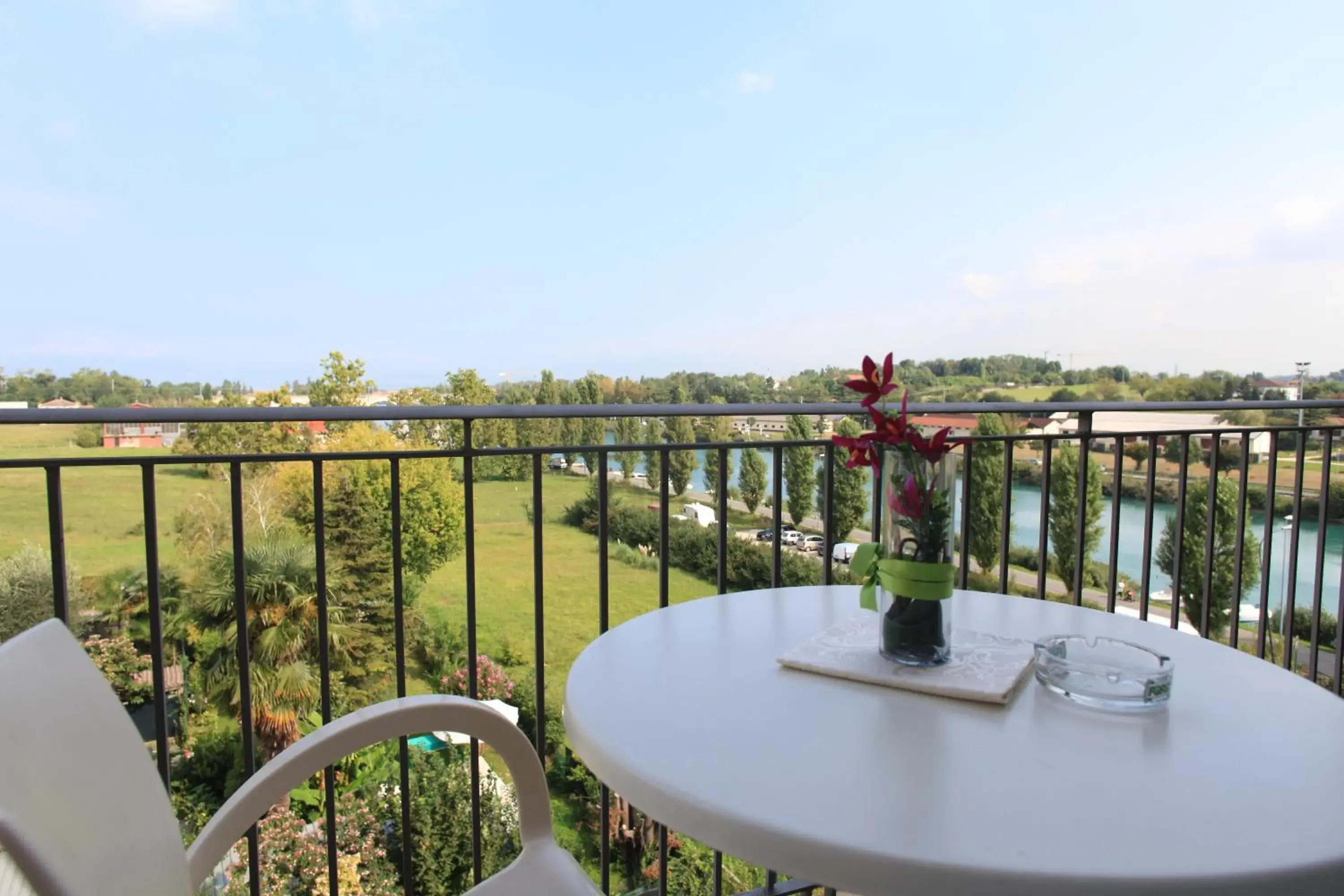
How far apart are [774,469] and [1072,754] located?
4.25 ft

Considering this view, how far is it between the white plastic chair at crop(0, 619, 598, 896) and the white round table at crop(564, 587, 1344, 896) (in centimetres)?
23

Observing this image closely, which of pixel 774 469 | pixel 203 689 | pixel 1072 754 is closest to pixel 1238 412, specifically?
pixel 774 469

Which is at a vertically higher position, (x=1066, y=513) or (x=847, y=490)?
(x=847, y=490)

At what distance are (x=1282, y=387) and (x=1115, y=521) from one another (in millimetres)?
3007

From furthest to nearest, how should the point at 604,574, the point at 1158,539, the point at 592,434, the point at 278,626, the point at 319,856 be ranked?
1. the point at 1158,539
2. the point at 278,626
3. the point at 319,856
4. the point at 592,434
5. the point at 604,574

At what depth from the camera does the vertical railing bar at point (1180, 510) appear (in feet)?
7.73

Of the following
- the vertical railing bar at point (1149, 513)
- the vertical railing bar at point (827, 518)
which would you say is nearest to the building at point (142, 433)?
the vertical railing bar at point (827, 518)

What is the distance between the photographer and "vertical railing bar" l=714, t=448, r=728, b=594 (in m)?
1.89

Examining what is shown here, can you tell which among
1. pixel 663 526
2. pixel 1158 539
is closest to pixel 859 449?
pixel 663 526

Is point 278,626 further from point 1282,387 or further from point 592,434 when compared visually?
point 1282,387

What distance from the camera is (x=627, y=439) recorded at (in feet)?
6.39

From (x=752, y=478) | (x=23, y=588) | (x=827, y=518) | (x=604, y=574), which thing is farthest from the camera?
(x=23, y=588)

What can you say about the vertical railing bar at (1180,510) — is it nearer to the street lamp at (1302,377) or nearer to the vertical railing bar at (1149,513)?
the vertical railing bar at (1149,513)

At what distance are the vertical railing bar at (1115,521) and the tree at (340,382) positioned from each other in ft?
88.0
